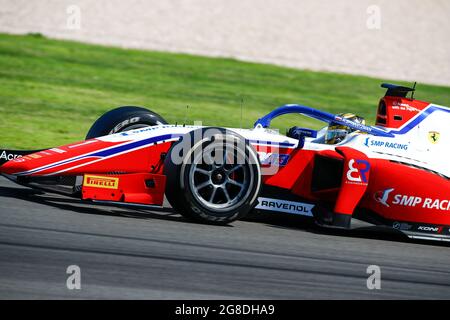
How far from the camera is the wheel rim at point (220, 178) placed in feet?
21.7

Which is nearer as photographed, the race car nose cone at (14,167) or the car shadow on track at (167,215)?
the race car nose cone at (14,167)

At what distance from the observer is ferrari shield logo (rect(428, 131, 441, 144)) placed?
24.6 ft

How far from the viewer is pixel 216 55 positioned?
66.2ft

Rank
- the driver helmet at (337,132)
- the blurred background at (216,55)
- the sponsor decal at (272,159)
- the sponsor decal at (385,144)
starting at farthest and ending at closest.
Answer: the blurred background at (216,55) < the driver helmet at (337,132) < the sponsor decal at (385,144) < the sponsor decal at (272,159)

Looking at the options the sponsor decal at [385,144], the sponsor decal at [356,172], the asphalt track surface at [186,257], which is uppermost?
the sponsor decal at [385,144]

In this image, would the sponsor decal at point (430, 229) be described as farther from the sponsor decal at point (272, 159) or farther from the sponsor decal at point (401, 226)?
the sponsor decal at point (272, 159)

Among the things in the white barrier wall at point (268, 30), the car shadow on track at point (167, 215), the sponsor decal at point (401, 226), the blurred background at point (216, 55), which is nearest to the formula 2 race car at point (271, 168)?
the sponsor decal at point (401, 226)

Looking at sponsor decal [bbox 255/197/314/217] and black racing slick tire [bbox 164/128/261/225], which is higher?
black racing slick tire [bbox 164/128/261/225]

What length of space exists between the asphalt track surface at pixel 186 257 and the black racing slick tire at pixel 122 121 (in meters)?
0.75

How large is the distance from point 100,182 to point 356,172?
7.24ft

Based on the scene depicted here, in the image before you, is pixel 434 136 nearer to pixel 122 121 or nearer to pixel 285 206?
pixel 285 206

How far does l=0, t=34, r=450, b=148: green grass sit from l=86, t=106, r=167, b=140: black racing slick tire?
2.70m

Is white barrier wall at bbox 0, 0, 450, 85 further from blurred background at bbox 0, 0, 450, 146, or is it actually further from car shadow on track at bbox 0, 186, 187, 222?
car shadow on track at bbox 0, 186, 187, 222

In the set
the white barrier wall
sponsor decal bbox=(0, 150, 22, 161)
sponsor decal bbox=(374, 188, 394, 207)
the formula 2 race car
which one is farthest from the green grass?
sponsor decal bbox=(374, 188, 394, 207)
